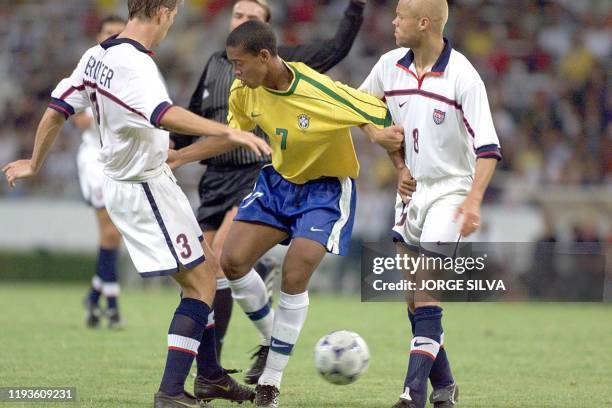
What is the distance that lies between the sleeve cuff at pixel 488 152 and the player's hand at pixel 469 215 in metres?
0.27

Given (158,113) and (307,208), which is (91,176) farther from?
(158,113)

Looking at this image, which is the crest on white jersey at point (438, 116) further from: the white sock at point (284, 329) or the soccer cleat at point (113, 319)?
the soccer cleat at point (113, 319)

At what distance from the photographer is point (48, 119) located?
20.7ft

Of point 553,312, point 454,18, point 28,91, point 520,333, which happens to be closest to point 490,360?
point 520,333

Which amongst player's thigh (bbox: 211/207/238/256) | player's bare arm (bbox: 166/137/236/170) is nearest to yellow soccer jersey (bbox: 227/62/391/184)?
player's bare arm (bbox: 166/137/236/170)

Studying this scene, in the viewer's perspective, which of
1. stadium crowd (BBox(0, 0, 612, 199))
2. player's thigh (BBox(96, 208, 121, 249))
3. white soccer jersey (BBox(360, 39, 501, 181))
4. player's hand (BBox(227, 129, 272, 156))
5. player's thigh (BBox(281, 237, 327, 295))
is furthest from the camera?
stadium crowd (BBox(0, 0, 612, 199))

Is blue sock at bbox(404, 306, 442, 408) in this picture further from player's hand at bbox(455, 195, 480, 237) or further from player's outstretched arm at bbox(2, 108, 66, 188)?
player's outstretched arm at bbox(2, 108, 66, 188)

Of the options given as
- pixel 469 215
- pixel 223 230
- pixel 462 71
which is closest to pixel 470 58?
pixel 223 230

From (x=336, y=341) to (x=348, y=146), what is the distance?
118 centimetres

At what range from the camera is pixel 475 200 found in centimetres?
585

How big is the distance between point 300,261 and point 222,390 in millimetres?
938

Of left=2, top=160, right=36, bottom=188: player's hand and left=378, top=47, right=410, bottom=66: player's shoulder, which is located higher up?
left=378, top=47, right=410, bottom=66: player's shoulder

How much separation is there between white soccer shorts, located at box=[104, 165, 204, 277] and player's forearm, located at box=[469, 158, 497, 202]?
157cm

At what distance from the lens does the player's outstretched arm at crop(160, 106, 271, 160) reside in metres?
5.51
